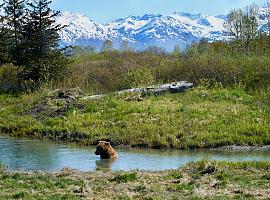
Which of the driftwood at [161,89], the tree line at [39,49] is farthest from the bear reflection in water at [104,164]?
the tree line at [39,49]

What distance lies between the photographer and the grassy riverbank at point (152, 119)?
22641 mm

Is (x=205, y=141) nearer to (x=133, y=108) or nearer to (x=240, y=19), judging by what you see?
(x=133, y=108)

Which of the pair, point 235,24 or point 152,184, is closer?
point 152,184

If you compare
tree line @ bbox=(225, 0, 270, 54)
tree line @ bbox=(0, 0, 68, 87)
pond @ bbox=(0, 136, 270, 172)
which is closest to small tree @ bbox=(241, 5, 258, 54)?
tree line @ bbox=(225, 0, 270, 54)

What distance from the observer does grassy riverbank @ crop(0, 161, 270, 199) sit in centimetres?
1233

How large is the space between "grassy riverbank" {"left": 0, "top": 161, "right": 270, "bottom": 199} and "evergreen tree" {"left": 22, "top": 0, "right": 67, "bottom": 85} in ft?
86.7

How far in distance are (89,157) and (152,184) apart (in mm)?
6453

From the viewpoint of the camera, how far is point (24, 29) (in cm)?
4303

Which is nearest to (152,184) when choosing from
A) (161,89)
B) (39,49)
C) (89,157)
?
(89,157)

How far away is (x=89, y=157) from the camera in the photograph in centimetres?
1991

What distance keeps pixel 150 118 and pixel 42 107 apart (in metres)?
7.54

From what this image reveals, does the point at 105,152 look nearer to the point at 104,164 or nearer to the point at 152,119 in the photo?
the point at 104,164

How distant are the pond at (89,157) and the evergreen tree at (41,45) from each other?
18968 millimetres

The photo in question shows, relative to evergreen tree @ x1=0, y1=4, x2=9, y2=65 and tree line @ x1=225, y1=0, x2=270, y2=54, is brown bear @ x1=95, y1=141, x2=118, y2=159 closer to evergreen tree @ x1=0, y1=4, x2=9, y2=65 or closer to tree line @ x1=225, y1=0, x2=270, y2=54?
evergreen tree @ x1=0, y1=4, x2=9, y2=65
